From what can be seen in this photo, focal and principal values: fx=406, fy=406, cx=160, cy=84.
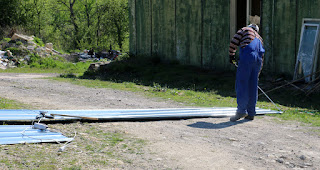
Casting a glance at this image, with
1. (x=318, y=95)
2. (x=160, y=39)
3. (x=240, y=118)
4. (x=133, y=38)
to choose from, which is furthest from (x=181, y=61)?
(x=240, y=118)

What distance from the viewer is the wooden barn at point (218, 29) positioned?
1105 centimetres

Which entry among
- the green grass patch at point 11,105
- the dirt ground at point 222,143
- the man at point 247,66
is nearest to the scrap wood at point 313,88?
the dirt ground at point 222,143

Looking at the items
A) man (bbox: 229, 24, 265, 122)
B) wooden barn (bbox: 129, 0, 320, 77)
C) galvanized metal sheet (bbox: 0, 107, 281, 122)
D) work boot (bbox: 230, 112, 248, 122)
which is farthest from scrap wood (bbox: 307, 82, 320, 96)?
work boot (bbox: 230, 112, 248, 122)

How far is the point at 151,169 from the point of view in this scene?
421cm

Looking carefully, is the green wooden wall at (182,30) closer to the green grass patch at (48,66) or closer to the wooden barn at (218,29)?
the wooden barn at (218,29)

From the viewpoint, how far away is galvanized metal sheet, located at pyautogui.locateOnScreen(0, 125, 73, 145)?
16.4 ft

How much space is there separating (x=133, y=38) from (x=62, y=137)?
13.3 m

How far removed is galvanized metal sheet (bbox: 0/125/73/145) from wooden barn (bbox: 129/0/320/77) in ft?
25.1

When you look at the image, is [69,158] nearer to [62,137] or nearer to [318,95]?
[62,137]

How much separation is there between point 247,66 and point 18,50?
51.3ft

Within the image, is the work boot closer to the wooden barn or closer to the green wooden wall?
the wooden barn

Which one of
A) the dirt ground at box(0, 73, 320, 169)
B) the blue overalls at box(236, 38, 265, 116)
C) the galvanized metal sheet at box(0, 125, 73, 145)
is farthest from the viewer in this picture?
the blue overalls at box(236, 38, 265, 116)

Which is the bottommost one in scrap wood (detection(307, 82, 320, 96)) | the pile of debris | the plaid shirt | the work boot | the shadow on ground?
the shadow on ground

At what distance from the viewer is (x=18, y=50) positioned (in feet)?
64.6
